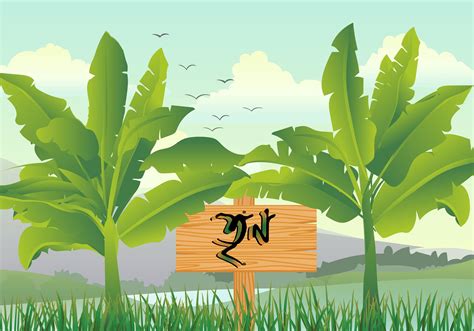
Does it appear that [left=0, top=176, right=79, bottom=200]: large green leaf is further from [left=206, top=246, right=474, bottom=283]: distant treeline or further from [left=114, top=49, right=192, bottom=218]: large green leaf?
[left=206, top=246, right=474, bottom=283]: distant treeline

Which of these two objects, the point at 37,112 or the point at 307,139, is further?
the point at 37,112

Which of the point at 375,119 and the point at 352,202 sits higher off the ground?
the point at 375,119

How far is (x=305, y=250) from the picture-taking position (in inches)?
273

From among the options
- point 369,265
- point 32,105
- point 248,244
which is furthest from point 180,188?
point 369,265

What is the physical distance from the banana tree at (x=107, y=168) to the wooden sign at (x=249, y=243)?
0.25 m

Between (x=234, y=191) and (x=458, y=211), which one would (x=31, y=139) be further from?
(x=458, y=211)

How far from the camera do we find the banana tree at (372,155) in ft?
23.2

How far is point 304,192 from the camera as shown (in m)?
7.27

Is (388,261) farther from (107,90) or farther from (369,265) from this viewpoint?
(107,90)

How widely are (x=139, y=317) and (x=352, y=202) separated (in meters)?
2.26

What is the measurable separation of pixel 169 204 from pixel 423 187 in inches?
90.1

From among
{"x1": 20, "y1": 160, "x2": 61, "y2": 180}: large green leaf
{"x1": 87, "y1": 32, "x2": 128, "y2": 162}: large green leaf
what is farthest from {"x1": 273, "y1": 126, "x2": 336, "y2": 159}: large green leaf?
{"x1": 20, "y1": 160, "x2": 61, "y2": 180}: large green leaf


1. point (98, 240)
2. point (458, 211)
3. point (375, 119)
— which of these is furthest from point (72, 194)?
point (458, 211)

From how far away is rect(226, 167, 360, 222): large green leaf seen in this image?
23.7 ft
